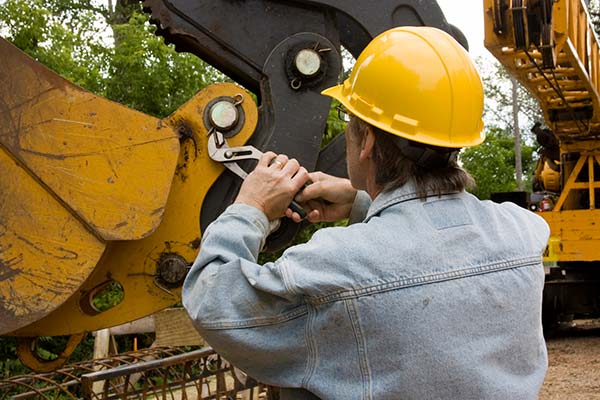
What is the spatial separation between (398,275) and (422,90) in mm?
423

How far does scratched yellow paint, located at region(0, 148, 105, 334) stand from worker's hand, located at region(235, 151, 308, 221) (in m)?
0.69

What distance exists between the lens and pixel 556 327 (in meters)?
13.0

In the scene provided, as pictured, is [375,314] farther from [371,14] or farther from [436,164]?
[371,14]

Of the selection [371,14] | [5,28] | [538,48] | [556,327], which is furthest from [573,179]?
[371,14]

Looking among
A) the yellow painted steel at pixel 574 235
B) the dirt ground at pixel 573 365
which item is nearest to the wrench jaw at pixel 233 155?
the dirt ground at pixel 573 365

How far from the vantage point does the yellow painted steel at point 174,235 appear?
2.70 meters

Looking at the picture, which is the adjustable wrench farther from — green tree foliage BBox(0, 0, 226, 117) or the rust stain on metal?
green tree foliage BBox(0, 0, 226, 117)

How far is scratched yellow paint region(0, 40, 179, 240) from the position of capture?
8.17 feet

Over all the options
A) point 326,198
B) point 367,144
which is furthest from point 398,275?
point 326,198

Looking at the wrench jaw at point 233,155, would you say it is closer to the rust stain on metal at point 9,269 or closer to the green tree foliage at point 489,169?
the rust stain on metal at point 9,269

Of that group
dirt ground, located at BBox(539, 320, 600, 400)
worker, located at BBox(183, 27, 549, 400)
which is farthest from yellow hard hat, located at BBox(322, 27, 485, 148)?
dirt ground, located at BBox(539, 320, 600, 400)

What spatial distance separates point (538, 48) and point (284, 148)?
20.1 ft

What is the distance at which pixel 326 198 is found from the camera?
2279 mm

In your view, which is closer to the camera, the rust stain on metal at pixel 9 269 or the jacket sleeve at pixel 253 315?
the jacket sleeve at pixel 253 315
